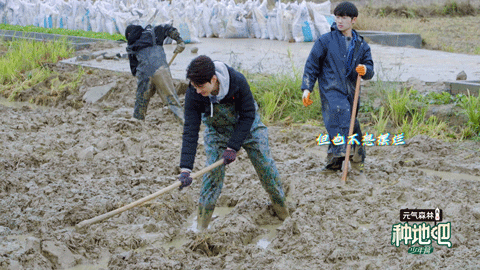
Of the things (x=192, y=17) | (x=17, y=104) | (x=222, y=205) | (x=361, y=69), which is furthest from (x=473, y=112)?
(x=192, y=17)

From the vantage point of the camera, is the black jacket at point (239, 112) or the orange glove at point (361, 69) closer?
the black jacket at point (239, 112)

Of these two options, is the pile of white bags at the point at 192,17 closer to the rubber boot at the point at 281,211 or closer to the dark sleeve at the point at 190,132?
the rubber boot at the point at 281,211

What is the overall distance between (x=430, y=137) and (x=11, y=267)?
174 inches

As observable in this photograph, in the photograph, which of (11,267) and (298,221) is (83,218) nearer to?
(11,267)

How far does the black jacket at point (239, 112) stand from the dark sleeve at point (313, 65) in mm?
1282

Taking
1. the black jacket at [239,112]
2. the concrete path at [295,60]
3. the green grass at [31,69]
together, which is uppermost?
the black jacket at [239,112]

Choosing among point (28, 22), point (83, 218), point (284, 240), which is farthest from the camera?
point (28, 22)

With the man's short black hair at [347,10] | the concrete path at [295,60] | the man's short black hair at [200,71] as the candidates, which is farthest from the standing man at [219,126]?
the concrete path at [295,60]

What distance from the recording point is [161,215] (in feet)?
13.8

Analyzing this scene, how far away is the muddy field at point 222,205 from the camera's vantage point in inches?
136

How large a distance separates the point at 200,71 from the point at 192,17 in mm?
11947

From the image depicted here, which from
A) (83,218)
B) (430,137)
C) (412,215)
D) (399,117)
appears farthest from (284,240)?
(399,117)

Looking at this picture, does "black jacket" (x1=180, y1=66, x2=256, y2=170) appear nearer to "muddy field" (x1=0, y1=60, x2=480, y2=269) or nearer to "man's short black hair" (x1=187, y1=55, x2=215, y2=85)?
"man's short black hair" (x1=187, y1=55, x2=215, y2=85)

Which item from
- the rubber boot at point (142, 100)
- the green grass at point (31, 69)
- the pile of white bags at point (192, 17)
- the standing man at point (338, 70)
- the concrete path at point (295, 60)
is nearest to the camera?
the standing man at point (338, 70)
